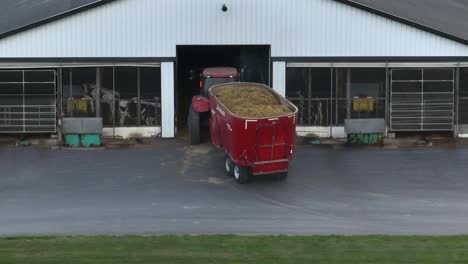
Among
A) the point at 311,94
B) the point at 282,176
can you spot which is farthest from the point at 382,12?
the point at 282,176

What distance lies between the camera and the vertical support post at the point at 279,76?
94.5 feet

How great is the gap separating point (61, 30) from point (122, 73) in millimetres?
2668

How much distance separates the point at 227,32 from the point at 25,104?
7830mm

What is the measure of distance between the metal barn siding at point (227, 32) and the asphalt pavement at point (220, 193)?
3.89 meters

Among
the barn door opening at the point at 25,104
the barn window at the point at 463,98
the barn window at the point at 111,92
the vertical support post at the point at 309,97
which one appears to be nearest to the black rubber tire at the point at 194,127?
the barn window at the point at 111,92

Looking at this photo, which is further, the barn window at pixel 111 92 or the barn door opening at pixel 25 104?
the barn window at pixel 111 92

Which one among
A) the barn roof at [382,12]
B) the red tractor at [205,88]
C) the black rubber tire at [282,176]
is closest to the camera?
the black rubber tire at [282,176]

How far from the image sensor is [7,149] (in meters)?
27.1

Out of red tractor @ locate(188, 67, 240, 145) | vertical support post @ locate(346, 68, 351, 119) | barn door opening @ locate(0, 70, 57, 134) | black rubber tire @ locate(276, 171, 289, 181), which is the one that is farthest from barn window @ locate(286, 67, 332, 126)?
barn door opening @ locate(0, 70, 57, 134)

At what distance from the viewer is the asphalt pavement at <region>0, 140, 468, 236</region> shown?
690 inches

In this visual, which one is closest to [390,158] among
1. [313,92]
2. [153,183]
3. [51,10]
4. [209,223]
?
[313,92]

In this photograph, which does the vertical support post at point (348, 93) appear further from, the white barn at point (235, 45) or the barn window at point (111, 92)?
the barn window at point (111, 92)

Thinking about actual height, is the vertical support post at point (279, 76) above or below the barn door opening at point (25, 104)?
above

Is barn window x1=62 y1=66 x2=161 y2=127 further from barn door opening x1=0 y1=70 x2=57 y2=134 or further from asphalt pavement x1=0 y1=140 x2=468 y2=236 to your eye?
asphalt pavement x1=0 y1=140 x2=468 y2=236
